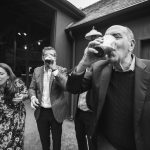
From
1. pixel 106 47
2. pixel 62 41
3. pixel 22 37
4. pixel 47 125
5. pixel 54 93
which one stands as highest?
pixel 22 37

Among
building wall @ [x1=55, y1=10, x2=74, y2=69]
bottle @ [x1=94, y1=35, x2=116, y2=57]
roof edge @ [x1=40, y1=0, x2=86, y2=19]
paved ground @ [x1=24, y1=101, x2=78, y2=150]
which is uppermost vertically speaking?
roof edge @ [x1=40, y1=0, x2=86, y2=19]

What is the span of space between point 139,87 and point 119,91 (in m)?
0.17

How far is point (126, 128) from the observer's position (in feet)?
5.57

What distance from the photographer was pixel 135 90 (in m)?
1.67

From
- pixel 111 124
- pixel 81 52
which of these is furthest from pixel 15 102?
pixel 81 52

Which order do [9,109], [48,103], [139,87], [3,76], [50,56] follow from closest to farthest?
1. [139,87]
2. [50,56]
3. [3,76]
4. [9,109]
5. [48,103]

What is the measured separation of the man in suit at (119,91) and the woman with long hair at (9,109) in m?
1.69

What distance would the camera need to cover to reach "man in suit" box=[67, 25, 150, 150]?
1.62 m

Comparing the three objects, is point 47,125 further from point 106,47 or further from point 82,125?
Answer: point 106,47

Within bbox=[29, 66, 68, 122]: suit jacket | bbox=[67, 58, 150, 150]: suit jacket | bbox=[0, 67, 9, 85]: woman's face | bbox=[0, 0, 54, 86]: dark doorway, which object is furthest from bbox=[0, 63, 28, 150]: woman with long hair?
bbox=[0, 0, 54, 86]: dark doorway

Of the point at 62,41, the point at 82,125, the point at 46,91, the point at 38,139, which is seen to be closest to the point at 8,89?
the point at 46,91

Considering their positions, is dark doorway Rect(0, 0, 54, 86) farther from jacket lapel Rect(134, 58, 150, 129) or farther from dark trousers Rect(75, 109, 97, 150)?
jacket lapel Rect(134, 58, 150, 129)

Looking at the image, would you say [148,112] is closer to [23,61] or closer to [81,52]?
[81,52]

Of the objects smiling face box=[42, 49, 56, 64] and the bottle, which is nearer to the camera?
the bottle
